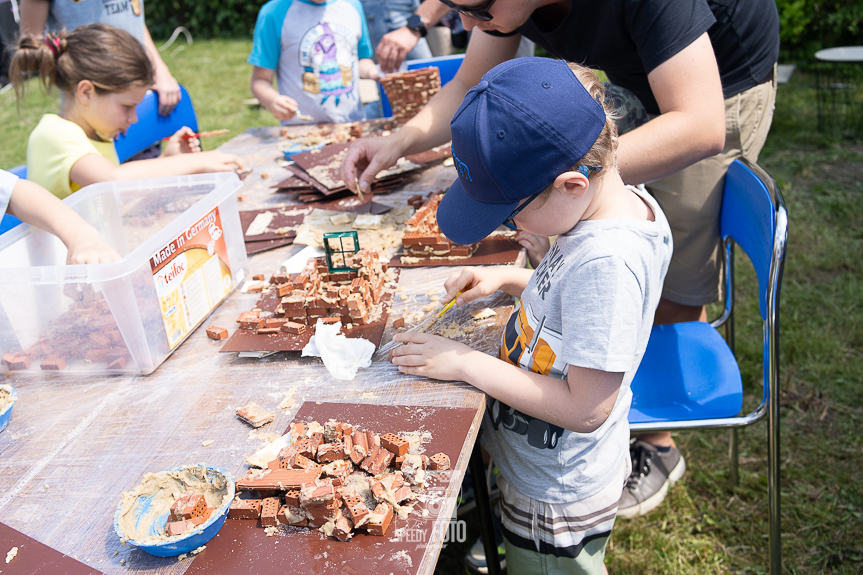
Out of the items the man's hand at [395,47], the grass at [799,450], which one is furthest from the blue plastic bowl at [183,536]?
the man's hand at [395,47]

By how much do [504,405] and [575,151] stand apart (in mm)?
681

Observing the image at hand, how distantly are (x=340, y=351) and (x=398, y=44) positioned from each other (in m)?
2.97

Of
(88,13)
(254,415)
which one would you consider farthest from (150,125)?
(254,415)

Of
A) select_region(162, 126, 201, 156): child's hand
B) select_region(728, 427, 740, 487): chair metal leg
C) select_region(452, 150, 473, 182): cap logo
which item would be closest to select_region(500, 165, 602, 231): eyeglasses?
select_region(452, 150, 473, 182): cap logo

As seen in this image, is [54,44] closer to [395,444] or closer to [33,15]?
[33,15]

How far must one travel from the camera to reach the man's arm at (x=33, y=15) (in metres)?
3.45

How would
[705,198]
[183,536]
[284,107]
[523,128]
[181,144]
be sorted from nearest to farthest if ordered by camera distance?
[183,536] → [523,128] → [705,198] → [181,144] → [284,107]

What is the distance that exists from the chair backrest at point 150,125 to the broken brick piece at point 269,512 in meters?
2.82

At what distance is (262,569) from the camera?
1.06 metres

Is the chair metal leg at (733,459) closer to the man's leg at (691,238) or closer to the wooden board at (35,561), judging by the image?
the man's leg at (691,238)

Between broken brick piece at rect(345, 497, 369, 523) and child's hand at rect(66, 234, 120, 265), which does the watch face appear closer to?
child's hand at rect(66, 234, 120, 265)

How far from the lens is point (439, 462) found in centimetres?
122

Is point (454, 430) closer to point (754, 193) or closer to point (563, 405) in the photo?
point (563, 405)

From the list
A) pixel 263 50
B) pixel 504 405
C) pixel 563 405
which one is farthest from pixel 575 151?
pixel 263 50
